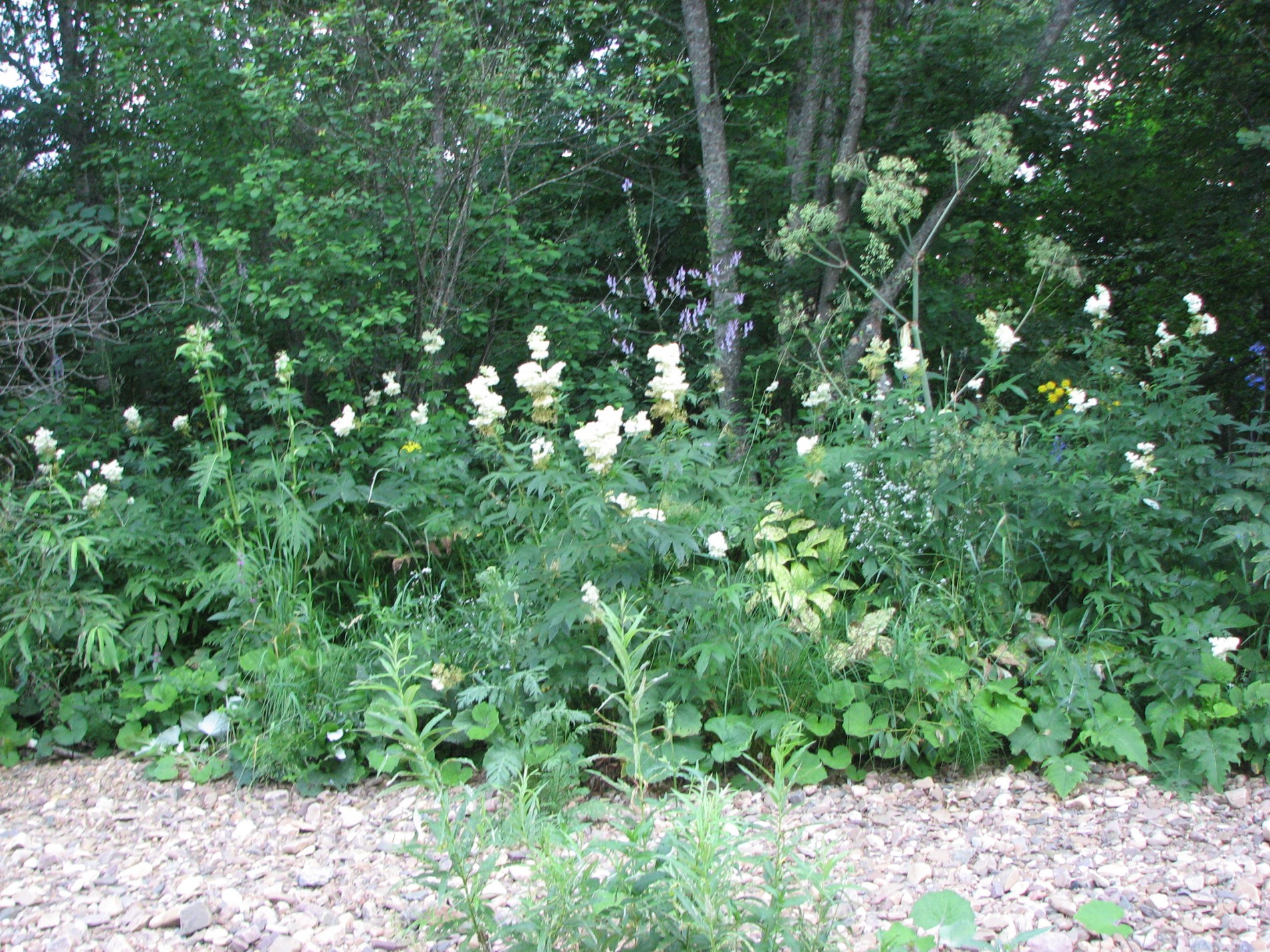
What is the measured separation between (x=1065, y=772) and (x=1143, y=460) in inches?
43.6

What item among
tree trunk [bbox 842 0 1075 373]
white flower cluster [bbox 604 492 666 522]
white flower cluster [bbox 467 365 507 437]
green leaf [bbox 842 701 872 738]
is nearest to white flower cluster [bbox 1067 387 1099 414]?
green leaf [bbox 842 701 872 738]

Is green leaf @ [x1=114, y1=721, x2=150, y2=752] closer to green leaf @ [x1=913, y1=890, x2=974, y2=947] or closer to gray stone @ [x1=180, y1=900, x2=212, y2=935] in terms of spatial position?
gray stone @ [x1=180, y1=900, x2=212, y2=935]

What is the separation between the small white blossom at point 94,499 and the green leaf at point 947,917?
329 cm

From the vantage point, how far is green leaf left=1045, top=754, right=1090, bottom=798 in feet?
9.15

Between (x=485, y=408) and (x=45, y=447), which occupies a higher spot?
(x=485, y=408)

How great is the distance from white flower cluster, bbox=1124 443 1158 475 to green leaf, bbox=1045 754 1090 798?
3.29ft

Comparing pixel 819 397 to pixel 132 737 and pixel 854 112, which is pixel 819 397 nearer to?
pixel 854 112

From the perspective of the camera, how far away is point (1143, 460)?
3262mm

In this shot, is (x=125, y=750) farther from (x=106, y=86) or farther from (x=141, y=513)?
(x=106, y=86)

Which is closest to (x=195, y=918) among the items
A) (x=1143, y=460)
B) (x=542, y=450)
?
(x=542, y=450)

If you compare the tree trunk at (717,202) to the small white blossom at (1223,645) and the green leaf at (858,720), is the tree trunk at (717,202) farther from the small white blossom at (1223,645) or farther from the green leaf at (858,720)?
the small white blossom at (1223,645)

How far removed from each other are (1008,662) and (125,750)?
3006 millimetres

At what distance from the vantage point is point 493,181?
5.66 metres

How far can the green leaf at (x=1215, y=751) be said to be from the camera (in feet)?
9.04
